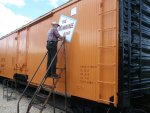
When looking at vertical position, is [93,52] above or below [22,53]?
below

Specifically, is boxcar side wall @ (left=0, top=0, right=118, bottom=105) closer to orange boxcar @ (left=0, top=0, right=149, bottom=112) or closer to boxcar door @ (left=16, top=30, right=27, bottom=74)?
orange boxcar @ (left=0, top=0, right=149, bottom=112)

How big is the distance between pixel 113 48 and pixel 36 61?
14.2 ft

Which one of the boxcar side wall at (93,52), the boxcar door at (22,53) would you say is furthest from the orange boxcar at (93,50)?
the boxcar door at (22,53)

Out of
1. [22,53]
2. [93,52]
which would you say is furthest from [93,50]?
Result: [22,53]

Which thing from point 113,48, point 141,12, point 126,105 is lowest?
point 126,105

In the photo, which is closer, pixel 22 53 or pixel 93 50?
pixel 93 50

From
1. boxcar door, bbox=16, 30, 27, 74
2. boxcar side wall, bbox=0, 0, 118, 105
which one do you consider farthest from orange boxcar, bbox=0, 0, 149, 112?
boxcar door, bbox=16, 30, 27, 74

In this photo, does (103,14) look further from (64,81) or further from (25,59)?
(25,59)

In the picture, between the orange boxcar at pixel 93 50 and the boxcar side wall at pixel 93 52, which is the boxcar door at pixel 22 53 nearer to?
the orange boxcar at pixel 93 50

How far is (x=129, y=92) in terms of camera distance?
4.61 m

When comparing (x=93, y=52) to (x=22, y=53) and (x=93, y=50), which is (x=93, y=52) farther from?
(x=22, y=53)

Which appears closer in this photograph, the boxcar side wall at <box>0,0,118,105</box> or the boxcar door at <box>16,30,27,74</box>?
the boxcar side wall at <box>0,0,118,105</box>

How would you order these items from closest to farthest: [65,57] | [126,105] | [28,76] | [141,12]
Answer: [126,105] < [141,12] < [65,57] < [28,76]

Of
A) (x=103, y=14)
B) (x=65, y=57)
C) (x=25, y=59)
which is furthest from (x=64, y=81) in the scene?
(x=25, y=59)
